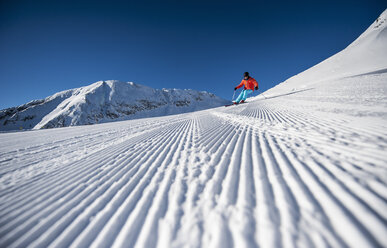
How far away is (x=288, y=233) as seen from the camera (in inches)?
30.4

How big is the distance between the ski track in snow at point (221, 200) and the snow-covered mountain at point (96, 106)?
124ft

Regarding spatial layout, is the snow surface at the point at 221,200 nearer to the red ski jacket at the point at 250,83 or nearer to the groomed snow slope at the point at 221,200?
the groomed snow slope at the point at 221,200

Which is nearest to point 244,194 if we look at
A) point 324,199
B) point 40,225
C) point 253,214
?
point 253,214

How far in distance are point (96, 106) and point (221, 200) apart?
47.2 metres

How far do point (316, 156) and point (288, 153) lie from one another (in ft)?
0.85

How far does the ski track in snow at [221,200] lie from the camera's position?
2.64 feet

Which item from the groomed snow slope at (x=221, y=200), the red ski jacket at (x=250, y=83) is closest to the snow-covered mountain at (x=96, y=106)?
the red ski jacket at (x=250, y=83)

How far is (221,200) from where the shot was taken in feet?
3.59

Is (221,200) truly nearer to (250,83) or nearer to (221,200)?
(221,200)

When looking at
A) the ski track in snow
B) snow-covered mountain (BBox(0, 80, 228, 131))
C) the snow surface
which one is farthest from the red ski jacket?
snow-covered mountain (BBox(0, 80, 228, 131))

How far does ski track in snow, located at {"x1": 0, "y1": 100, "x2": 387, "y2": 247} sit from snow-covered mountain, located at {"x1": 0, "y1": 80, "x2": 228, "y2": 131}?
3780cm

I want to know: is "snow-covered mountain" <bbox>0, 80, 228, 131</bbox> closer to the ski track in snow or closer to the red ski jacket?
the red ski jacket

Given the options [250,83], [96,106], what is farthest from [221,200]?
[96,106]

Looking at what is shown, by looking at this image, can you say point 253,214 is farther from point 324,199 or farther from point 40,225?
point 40,225
